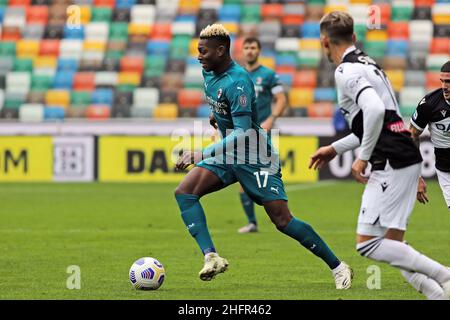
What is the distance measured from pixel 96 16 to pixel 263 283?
20.9m

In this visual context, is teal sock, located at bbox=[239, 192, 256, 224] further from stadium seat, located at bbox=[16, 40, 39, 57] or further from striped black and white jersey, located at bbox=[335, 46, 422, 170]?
stadium seat, located at bbox=[16, 40, 39, 57]

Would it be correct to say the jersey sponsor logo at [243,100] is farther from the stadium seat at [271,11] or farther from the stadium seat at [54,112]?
the stadium seat at [271,11]

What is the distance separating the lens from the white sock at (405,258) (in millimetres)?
6750

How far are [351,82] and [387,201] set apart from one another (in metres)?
0.78

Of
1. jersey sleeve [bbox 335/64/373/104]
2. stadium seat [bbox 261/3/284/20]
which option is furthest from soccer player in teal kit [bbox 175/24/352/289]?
stadium seat [bbox 261/3/284/20]

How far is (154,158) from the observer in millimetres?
22625

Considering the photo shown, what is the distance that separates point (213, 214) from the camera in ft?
53.1

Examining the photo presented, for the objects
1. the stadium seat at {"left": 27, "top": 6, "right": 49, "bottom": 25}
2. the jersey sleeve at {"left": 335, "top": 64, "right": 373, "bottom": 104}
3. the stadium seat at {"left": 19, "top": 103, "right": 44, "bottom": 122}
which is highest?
the jersey sleeve at {"left": 335, "top": 64, "right": 373, "bottom": 104}

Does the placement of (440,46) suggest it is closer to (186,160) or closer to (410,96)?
(410,96)

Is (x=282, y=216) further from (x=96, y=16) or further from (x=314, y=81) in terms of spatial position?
(x=96, y=16)

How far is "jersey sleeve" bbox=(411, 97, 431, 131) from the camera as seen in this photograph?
8875mm

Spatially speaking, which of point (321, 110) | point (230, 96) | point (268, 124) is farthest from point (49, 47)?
point (230, 96)

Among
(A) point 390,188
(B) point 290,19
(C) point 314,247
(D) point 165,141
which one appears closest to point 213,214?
(D) point 165,141

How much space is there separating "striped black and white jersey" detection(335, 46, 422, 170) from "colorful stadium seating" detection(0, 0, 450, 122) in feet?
60.0
